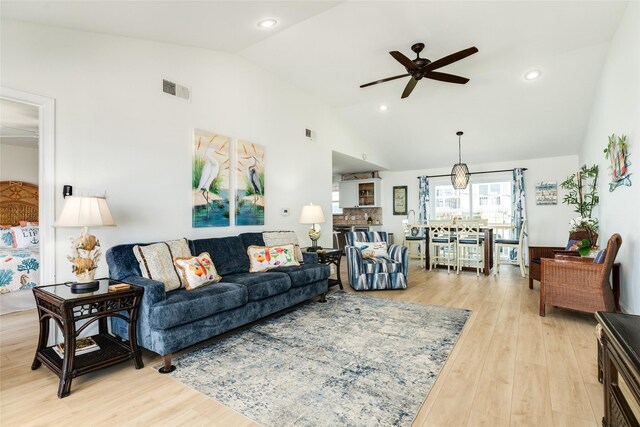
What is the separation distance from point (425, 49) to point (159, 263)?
378 centimetres

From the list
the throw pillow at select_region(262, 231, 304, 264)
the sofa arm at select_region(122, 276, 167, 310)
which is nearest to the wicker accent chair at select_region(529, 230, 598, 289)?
the throw pillow at select_region(262, 231, 304, 264)

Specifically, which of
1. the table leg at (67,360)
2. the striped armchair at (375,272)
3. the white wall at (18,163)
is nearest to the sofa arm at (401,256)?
the striped armchair at (375,272)

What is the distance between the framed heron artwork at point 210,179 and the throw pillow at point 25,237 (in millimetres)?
2435

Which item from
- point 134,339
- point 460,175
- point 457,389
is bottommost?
point 457,389

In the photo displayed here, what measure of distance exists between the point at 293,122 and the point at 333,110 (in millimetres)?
1300

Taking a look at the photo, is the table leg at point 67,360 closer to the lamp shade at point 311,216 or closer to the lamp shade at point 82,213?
the lamp shade at point 82,213

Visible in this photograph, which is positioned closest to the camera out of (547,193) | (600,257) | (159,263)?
(159,263)

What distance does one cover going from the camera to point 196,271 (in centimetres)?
286

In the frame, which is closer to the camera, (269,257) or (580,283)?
(580,283)

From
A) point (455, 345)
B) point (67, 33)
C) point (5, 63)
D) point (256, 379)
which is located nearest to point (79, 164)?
point (5, 63)

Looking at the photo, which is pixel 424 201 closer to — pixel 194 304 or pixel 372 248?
pixel 372 248

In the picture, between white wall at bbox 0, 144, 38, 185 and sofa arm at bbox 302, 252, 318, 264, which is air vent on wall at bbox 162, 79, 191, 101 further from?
white wall at bbox 0, 144, 38, 185

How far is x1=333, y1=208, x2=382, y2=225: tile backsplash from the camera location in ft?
28.7

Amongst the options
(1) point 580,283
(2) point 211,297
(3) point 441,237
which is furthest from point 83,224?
(3) point 441,237
